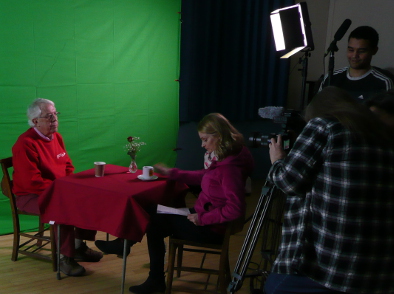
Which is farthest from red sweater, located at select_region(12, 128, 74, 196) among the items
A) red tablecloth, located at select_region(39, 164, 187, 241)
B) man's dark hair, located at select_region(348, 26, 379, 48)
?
man's dark hair, located at select_region(348, 26, 379, 48)

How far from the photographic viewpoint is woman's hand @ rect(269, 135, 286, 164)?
1563mm

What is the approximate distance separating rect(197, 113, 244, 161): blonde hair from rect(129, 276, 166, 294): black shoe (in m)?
0.80

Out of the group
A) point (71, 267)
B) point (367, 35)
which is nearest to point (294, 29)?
point (367, 35)

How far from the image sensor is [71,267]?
2.67 m

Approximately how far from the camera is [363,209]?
4.02ft

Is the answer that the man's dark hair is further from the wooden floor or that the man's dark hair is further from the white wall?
the wooden floor

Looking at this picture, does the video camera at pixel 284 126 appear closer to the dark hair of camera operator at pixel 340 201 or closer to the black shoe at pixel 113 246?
the dark hair of camera operator at pixel 340 201

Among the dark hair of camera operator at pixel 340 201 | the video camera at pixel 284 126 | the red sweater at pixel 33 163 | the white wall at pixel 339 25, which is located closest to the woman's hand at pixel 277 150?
the video camera at pixel 284 126

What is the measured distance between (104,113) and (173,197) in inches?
63.4

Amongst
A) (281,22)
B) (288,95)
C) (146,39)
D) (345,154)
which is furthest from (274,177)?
(288,95)

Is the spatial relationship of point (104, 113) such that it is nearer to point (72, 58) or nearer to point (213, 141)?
point (72, 58)

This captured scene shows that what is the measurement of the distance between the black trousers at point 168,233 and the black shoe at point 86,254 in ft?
2.07

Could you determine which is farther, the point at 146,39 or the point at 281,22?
the point at 146,39

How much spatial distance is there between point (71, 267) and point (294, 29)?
2.26 metres
